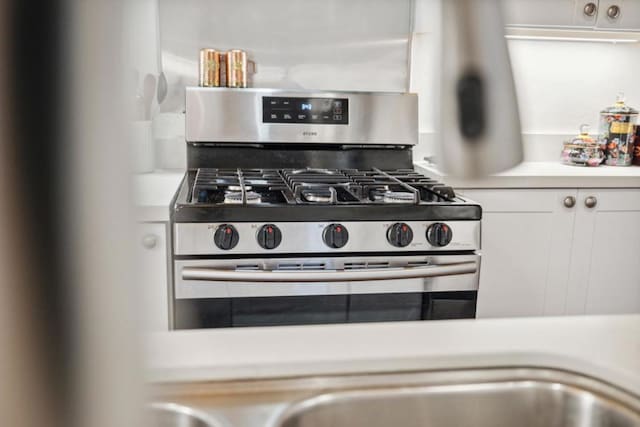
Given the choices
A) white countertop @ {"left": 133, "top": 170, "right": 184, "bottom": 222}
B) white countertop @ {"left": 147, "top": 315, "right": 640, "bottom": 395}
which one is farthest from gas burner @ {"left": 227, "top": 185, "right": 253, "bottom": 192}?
white countertop @ {"left": 147, "top": 315, "right": 640, "bottom": 395}

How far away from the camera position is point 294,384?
652 millimetres

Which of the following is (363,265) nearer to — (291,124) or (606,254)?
(291,124)

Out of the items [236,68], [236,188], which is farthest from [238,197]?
[236,68]

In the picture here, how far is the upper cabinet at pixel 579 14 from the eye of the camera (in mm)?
2330

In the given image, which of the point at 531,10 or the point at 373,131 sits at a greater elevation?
the point at 531,10

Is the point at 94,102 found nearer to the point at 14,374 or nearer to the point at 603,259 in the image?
the point at 14,374

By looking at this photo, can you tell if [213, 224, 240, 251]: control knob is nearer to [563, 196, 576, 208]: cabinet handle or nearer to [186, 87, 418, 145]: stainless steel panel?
[186, 87, 418, 145]: stainless steel panel

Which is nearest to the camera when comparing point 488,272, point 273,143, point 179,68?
point 488,272

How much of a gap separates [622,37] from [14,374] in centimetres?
287

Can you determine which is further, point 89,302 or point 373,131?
point 373,131

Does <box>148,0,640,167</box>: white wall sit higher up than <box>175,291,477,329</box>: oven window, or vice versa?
<box>148,0,640,167</box>: white wall

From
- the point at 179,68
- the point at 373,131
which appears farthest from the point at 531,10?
the point at 179,68

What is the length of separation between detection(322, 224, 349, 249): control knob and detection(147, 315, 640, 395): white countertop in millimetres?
844

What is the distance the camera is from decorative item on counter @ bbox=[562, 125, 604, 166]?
2.53 meters
